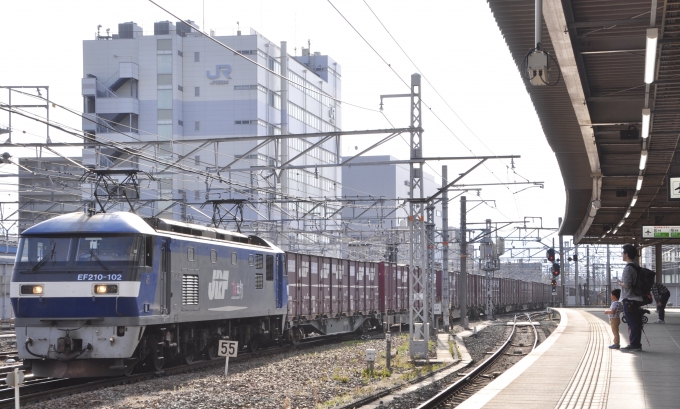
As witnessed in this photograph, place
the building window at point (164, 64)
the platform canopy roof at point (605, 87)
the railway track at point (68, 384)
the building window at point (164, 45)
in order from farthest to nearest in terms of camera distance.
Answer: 1. the building window at point (164, 64)
2. the building window at point (164, 45)
3. the railway track at point (68, 384)
4. the platform canopy roof at point (605, 87)

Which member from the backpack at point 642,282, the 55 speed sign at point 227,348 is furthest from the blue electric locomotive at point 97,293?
the backpack at point 642,282

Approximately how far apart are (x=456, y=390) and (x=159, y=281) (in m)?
6.19

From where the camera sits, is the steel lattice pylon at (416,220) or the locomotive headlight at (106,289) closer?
the locomotive headlight at (106,289)

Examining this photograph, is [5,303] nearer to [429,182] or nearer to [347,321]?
[347,321]

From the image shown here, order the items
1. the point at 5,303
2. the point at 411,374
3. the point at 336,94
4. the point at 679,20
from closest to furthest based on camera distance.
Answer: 1. the point at 679,20
2. the point at 411,374
3. the point at 5,303
4. the point at 336,94

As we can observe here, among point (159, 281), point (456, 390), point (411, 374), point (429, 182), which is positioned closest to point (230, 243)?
point (159, 281)

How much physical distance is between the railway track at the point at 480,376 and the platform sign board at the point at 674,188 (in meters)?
5.99

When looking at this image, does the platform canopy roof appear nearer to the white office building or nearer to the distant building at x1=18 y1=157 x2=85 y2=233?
the distant building at x1=18 y1=157 x2=85 y2=233

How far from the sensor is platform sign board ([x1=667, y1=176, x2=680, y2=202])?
2280 cm

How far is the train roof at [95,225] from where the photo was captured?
17.0 meters

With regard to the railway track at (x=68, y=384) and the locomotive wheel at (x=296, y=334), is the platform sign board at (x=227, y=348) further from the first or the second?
the locomotive wheel at (x=296, y=334)

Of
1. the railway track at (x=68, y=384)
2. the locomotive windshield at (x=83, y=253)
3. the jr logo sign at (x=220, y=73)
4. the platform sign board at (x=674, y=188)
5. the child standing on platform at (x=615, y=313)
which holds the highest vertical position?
the jr logo sign at (x=220, y=73)

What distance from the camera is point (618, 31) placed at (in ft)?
41.9

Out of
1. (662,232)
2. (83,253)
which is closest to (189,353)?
(83,253)
